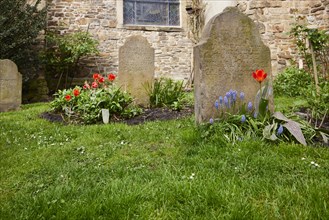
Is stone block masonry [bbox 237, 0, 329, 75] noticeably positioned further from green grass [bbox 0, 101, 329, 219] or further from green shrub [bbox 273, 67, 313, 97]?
green grass [bbox 0, 101, 329, 219]

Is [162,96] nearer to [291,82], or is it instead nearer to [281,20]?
[291,82]

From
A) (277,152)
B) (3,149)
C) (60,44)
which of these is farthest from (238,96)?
(60,44)

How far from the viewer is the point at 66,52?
378 inches

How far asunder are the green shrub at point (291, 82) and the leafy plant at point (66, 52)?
20.3 feet

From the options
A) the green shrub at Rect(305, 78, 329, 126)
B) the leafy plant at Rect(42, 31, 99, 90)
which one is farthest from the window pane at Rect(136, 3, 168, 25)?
the green shrub at Rect(305, 78, 329, 126)

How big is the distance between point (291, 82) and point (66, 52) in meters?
7.38

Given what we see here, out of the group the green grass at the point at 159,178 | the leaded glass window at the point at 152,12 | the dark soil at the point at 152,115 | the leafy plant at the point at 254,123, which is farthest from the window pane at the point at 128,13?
the leafy plant at the point at 254,123

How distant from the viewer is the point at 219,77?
3.40 metres

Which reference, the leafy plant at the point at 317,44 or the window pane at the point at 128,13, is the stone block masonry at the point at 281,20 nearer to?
the leafy plant at the point at 317,44

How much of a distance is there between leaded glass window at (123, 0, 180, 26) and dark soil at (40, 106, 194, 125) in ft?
22.1

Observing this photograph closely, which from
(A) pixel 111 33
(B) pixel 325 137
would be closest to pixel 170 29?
(A) pixel 111 33

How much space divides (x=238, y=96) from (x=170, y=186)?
6.39ft

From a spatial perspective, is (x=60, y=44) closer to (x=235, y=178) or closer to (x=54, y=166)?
(x=54, y=166)

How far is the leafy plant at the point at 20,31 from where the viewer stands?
7.93 metres
